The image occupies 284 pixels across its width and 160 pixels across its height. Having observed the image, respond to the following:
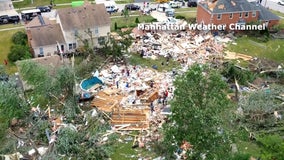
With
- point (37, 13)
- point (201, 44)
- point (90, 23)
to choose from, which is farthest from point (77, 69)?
point (37, 13)

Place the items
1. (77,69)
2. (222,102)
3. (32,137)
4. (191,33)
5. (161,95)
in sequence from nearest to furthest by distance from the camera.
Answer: (222,102) < (32,137) < (161,95) < (77,69) < (191,33)

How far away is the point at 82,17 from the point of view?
38.0 metres

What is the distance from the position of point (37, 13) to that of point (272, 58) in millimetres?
27806

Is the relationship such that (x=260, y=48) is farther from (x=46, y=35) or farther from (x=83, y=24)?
(x=46, y=35)

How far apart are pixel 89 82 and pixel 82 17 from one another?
8.29 metres

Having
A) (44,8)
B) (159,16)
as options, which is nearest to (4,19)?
(44,8)

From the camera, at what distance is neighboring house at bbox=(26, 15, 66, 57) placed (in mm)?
37312

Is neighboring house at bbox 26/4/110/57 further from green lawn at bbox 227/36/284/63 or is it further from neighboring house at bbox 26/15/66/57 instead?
green lawn at bbox 227/36/284/63

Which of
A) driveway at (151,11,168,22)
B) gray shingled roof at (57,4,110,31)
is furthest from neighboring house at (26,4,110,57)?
driveway at (151,11,168,22)

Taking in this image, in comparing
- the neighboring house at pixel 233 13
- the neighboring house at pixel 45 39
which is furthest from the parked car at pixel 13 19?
the neighboring house at pixel 233 13

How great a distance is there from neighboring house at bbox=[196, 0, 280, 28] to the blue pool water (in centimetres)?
1660

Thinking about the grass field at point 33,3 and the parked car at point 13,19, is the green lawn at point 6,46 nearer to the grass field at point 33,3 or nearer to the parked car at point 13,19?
the parked car at point 13,19

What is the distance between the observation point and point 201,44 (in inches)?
1583

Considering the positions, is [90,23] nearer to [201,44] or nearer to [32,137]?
[201,44]
